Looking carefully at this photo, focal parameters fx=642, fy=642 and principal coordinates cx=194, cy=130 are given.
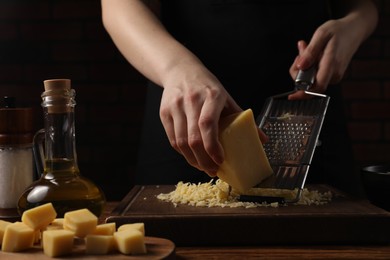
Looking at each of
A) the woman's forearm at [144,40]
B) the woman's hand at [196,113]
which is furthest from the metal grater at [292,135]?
the woman's forearm at [144,40]

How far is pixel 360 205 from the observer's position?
111cm

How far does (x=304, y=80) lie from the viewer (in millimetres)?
1491

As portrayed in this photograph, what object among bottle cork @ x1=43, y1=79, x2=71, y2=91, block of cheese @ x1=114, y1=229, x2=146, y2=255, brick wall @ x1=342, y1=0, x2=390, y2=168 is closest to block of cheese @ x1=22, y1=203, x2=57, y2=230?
block of cheese @ x1=114, y1=229, x2=146, y2=255

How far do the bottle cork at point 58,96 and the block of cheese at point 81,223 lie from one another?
0.24m

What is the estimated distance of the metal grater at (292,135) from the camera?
46.7 inches

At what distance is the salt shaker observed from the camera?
1.14 m

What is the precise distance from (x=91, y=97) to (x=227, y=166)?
1.73 metres

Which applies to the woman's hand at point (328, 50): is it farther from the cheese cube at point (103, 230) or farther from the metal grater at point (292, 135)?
the cheese cube at point (103, 230)

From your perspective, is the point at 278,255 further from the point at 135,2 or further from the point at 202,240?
the point at 135,2

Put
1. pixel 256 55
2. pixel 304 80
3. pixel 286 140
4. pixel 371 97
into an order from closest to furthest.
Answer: pixel 286 140 < pixel 304 80 < pixel 256 55 < pixel 371 97

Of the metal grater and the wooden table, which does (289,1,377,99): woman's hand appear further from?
the wooden table

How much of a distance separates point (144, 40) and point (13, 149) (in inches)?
15.5

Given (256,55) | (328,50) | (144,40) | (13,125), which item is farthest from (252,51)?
(13,125)

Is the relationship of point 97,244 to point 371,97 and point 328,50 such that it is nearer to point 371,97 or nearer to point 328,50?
point 328,50
